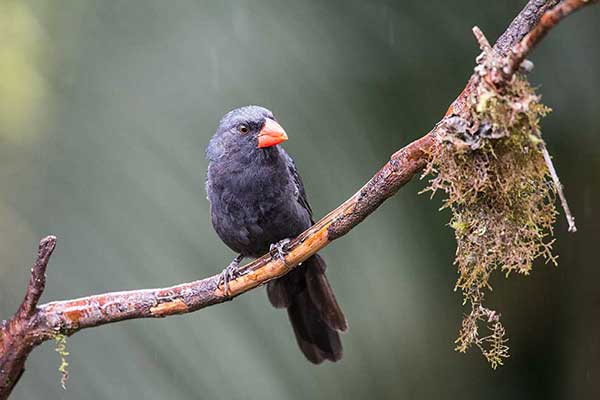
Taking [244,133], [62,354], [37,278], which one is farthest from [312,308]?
[37,278]

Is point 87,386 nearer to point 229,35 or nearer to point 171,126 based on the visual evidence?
point 171,126

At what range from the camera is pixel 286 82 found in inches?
140

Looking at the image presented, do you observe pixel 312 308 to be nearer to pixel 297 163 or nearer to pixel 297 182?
pixel 297 182

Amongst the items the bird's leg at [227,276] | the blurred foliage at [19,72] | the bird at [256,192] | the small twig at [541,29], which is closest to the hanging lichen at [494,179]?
the small twig at [541,29]

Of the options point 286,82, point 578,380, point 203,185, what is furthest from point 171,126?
point 578,380

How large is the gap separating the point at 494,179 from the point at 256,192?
1.30m

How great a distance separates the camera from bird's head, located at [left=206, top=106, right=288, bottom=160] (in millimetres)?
3545

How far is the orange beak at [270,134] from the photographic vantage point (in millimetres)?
3434

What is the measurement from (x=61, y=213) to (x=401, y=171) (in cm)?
146

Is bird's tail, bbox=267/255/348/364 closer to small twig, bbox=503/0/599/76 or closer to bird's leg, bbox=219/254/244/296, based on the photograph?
bird's leg, bbox=219/254/244/296

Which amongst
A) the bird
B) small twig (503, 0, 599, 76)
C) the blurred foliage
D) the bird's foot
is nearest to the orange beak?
the bird

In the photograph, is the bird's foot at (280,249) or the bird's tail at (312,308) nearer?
the bird's foot at (280,249)

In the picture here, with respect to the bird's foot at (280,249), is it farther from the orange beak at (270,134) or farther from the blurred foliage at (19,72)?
the blurred foliage at (19,72)

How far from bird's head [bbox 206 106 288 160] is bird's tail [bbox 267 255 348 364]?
24.2 inches
